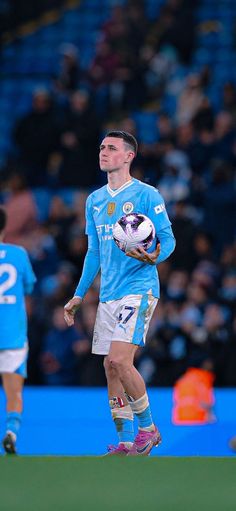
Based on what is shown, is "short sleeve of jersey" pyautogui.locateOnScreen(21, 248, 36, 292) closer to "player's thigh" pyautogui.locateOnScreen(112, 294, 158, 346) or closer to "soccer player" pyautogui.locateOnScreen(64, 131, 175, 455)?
"soccer player" pyautogui.locateOnScreen(64, 131, 175, 455)

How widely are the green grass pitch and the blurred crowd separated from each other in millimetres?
5449

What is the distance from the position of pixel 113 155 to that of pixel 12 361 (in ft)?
6.66

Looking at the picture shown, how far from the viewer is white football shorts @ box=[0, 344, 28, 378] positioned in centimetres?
898

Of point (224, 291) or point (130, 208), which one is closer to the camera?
point (130, 208)

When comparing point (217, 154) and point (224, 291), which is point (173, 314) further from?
point (217, 154)

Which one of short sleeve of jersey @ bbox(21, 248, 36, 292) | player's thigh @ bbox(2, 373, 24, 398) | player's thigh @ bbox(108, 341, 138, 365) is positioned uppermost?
short sleeve of jersey @ bbox(21, 248, 36, 292)

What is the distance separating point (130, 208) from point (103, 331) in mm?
782

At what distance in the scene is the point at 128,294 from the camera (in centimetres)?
752

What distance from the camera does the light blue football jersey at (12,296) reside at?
8.99 meters

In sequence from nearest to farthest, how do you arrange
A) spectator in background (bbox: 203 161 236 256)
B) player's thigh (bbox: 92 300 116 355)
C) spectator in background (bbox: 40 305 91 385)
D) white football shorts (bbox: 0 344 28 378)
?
player's thigh (bbox: 92 300 116 355)
white football shorts (bbox: 0 344 28 378)
spectator in background (bbox: 40 305 91 385)
spectator in background (bbox: 203 161 236 256)

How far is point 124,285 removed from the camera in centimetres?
754

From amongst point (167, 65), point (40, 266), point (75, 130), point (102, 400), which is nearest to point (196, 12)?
point (167, 65)

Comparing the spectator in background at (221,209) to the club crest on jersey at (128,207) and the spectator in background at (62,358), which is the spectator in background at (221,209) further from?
the club crest on jersey at (128,207)

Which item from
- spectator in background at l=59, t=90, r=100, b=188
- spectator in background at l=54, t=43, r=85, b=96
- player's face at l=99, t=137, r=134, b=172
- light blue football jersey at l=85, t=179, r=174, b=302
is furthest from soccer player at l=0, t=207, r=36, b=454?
spectator in background at l=54, t=43, r=85, b=96
